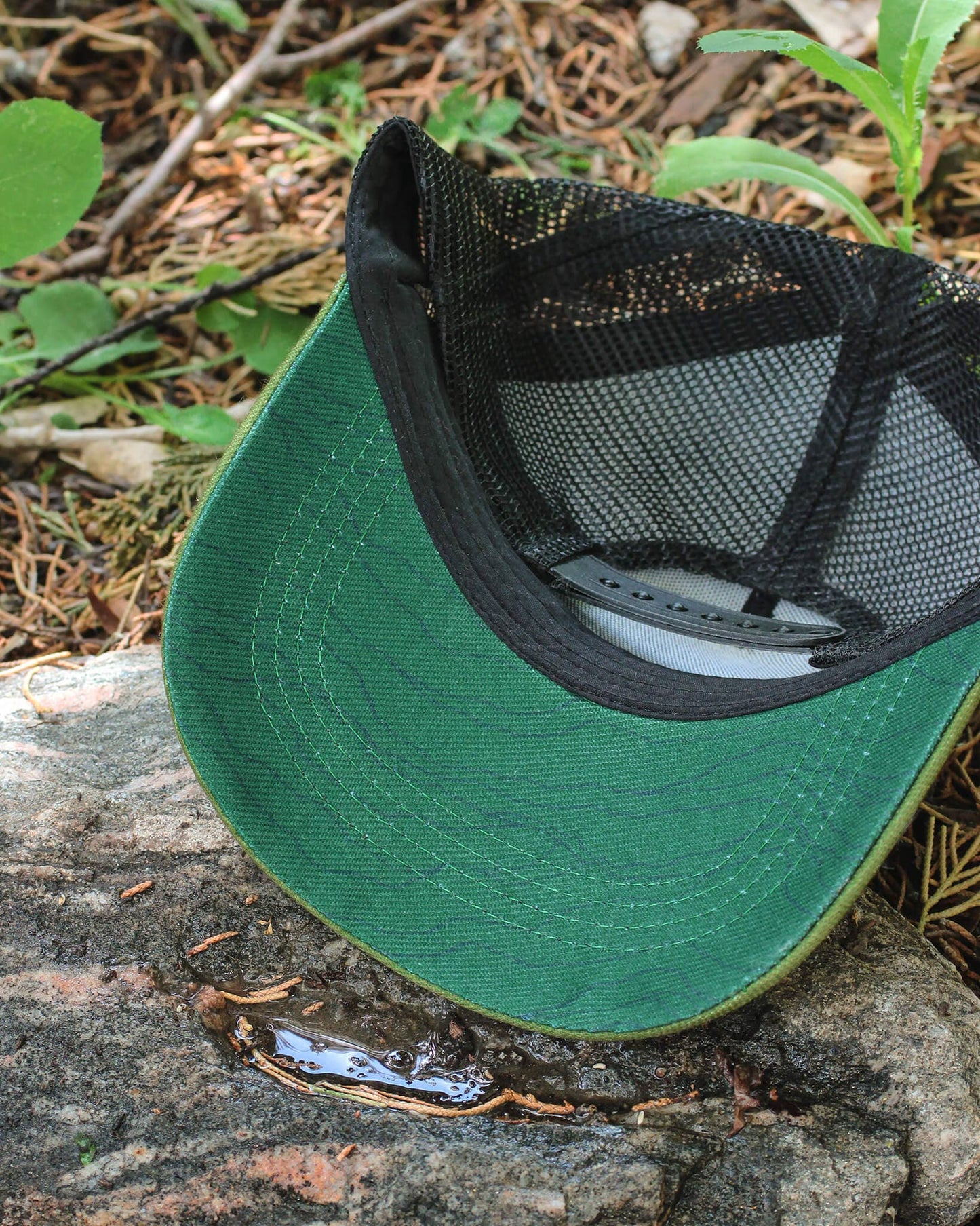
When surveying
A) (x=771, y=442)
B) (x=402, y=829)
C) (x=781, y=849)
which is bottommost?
(x=402, y=829)

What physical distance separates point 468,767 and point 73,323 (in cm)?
134

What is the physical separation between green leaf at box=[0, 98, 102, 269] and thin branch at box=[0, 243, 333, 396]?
0.22 metres

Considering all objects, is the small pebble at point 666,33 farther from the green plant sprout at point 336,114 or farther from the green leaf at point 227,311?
the green leaf at point 227,311

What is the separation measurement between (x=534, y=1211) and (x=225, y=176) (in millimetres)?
2053

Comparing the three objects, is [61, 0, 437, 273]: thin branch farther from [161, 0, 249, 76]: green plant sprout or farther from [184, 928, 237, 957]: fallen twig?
[184, 928, 237, 957]: fallen twig

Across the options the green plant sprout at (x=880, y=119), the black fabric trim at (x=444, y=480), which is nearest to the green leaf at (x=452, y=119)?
the green plant sprout at (x=880, y=119)

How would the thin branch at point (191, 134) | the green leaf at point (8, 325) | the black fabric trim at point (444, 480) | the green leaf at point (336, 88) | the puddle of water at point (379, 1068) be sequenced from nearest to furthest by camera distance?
the puddle of water at point (379, 1068)
the black fabric trim at point (444, 480)
the green leaf at point (8, 325)
the thin branch at point (191, 134)
the green leaf at point (336, 88)

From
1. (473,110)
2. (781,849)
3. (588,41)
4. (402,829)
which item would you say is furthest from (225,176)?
(781,849)

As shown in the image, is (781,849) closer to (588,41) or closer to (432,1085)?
(432,1085)

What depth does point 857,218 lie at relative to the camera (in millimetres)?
1732

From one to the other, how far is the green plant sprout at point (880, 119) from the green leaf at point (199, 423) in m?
0.79

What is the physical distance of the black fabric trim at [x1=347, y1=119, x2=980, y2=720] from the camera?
1151 mm

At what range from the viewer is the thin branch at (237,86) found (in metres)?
2.19

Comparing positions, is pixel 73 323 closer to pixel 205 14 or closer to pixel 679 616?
pixel 205 14
